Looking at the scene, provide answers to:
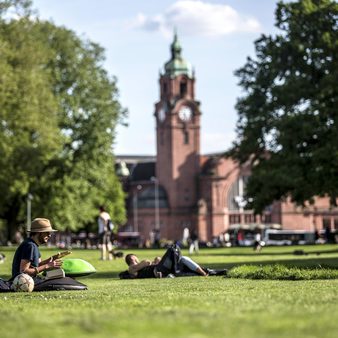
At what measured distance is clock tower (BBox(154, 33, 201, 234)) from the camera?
139m

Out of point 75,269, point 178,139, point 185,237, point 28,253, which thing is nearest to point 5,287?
point 28,253

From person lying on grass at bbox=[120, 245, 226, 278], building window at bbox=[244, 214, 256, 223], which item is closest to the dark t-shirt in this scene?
person lying on grass at bbox=[120, 245, 226, 278]

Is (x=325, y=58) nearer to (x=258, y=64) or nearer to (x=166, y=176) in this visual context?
(x=258, y=64)

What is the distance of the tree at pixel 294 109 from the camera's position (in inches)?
1829

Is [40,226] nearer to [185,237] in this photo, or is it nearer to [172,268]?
[172,268]

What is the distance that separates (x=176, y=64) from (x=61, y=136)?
256ft

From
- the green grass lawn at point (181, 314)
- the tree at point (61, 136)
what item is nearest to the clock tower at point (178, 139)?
the tree at point (61, 136)

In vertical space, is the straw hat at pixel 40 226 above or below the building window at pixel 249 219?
below

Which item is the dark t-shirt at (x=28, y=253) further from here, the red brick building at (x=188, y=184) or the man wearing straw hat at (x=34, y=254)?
the red brick building at (x=188, y=184)

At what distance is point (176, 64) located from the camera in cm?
14225

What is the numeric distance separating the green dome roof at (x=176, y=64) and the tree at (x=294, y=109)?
287 feet

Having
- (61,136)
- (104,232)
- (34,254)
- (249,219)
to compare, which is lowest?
(34,254)

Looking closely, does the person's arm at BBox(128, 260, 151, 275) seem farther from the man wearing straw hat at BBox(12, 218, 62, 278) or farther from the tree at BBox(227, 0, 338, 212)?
the tree at BBox(227, 0, 338, 212)

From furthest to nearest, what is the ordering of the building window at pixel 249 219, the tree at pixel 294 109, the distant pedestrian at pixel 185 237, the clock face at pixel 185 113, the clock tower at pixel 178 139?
the building window at pixel 249 219, the clock face at pixel 185 113, the clock tower at pixel 178 139, the distant pedestrian at pixel 185 237, the tree at pixel 294 109
